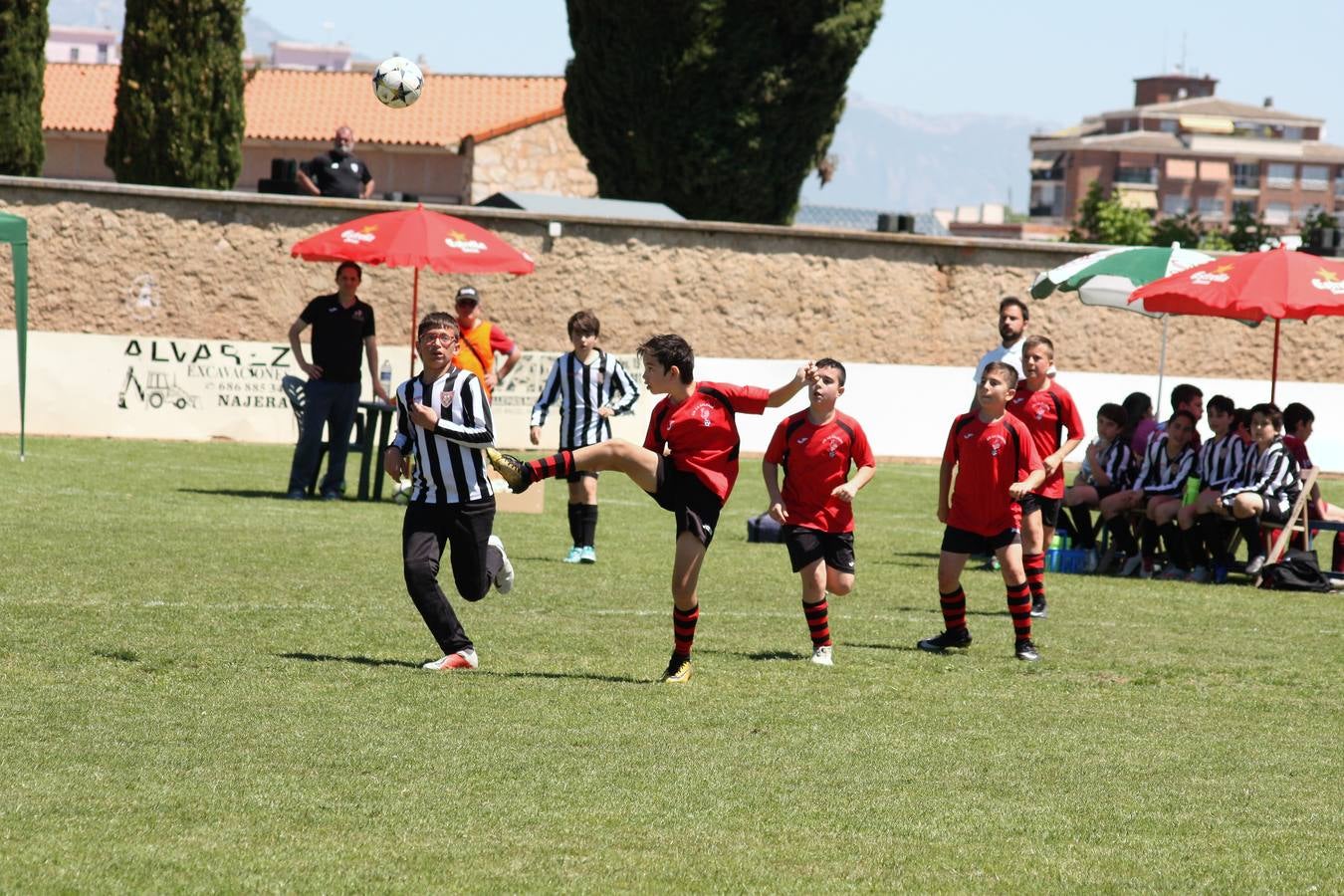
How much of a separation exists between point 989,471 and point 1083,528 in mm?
5901

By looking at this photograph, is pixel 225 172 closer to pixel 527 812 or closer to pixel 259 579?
pixel 259 579

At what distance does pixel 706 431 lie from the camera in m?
9.27

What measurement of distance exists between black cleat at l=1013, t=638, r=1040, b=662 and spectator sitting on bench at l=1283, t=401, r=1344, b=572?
5598 mm

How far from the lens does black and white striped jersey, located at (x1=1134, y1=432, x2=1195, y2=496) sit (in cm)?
1563

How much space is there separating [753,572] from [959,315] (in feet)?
45.2

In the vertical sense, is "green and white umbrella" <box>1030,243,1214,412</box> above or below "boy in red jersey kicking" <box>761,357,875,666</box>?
above

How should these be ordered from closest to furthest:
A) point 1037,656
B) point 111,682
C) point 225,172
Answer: point 111,682 → point 1037,656 → point 225,172

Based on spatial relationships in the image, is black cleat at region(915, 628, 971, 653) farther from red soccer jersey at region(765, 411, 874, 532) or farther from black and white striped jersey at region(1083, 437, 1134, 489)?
black and white striped jersey at region(1083, 437, 1134, 489)

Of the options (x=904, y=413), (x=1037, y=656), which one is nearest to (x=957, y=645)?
(x=1037, y=656)

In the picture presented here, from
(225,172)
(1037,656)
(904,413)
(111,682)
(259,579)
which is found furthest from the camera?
(225,172)

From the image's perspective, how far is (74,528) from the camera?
14211mm

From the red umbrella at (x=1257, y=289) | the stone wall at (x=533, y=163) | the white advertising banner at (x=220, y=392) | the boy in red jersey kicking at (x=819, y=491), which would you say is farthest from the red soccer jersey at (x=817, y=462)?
the stone wall at (x=533, y=163)

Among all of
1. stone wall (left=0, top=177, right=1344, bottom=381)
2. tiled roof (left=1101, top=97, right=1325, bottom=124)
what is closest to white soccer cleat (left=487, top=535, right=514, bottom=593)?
stone wall (left=0, top=177, right=1344, bottom=381)

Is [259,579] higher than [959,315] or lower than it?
lower
